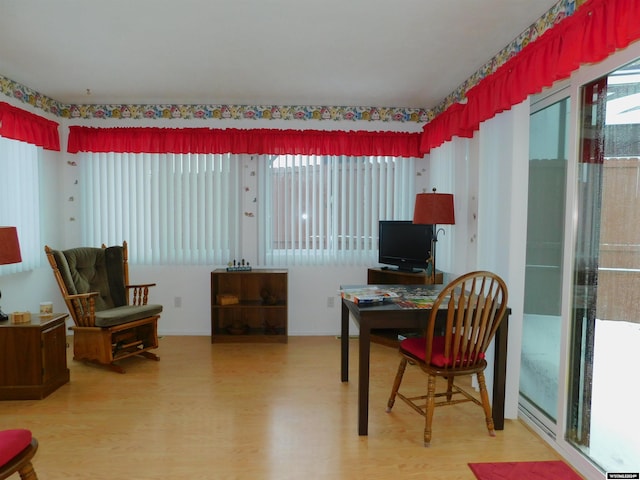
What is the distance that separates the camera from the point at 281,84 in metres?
4.00

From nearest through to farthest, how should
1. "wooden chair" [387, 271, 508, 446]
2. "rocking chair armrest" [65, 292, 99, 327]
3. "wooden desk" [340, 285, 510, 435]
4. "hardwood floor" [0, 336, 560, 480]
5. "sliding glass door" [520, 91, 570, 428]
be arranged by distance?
"hardwood floor" [0, 336, 560, 480], "wooden chair" [387, 271, 508, 446], "wooden desk" [340, 285, 510, 435], "sliding glass door" [520, 91, 570, 428], "rocking chair armrest" [65, 292, 99, 327]

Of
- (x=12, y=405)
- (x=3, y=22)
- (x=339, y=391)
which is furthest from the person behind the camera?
(x=339, y=391)

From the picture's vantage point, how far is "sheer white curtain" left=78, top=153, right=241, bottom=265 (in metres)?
4.75

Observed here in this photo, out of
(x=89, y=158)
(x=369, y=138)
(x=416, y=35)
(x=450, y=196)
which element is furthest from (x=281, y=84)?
(x=89, y=158)

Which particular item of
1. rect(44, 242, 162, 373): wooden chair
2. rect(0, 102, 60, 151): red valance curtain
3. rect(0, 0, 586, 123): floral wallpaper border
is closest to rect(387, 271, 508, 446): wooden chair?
rect(44, 242, 162, 373): wooden chair

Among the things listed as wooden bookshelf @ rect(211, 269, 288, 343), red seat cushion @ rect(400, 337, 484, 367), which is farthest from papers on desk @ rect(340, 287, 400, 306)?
wooden bookshelf @ rect(211, 269, 288, 343)

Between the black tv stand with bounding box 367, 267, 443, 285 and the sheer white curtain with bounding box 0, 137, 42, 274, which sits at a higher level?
the sheer white curtain with bounding box 0, 137, 42, 274

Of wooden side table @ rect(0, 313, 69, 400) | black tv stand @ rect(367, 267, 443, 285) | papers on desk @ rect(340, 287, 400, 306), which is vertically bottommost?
wooden side table @ rect(0, 313, 69, 400)

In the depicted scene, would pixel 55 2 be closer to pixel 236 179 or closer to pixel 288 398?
pixel 236 179

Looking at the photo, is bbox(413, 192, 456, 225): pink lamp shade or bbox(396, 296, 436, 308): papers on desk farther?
bbox(413, 192, 456, 225): pink lamp shade

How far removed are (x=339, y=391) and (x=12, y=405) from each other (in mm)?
2325

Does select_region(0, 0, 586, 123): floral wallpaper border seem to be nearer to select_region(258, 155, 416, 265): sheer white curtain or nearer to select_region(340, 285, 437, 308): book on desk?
select_region(258, 155, 416, 265): sheer white curtain

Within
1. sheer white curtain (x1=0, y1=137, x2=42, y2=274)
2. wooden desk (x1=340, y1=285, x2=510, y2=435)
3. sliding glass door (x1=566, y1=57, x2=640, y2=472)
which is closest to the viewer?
sliding glass door (x1=566, y1=57, x2=640, y2=472)

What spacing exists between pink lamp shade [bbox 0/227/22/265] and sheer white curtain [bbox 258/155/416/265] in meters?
2.35
